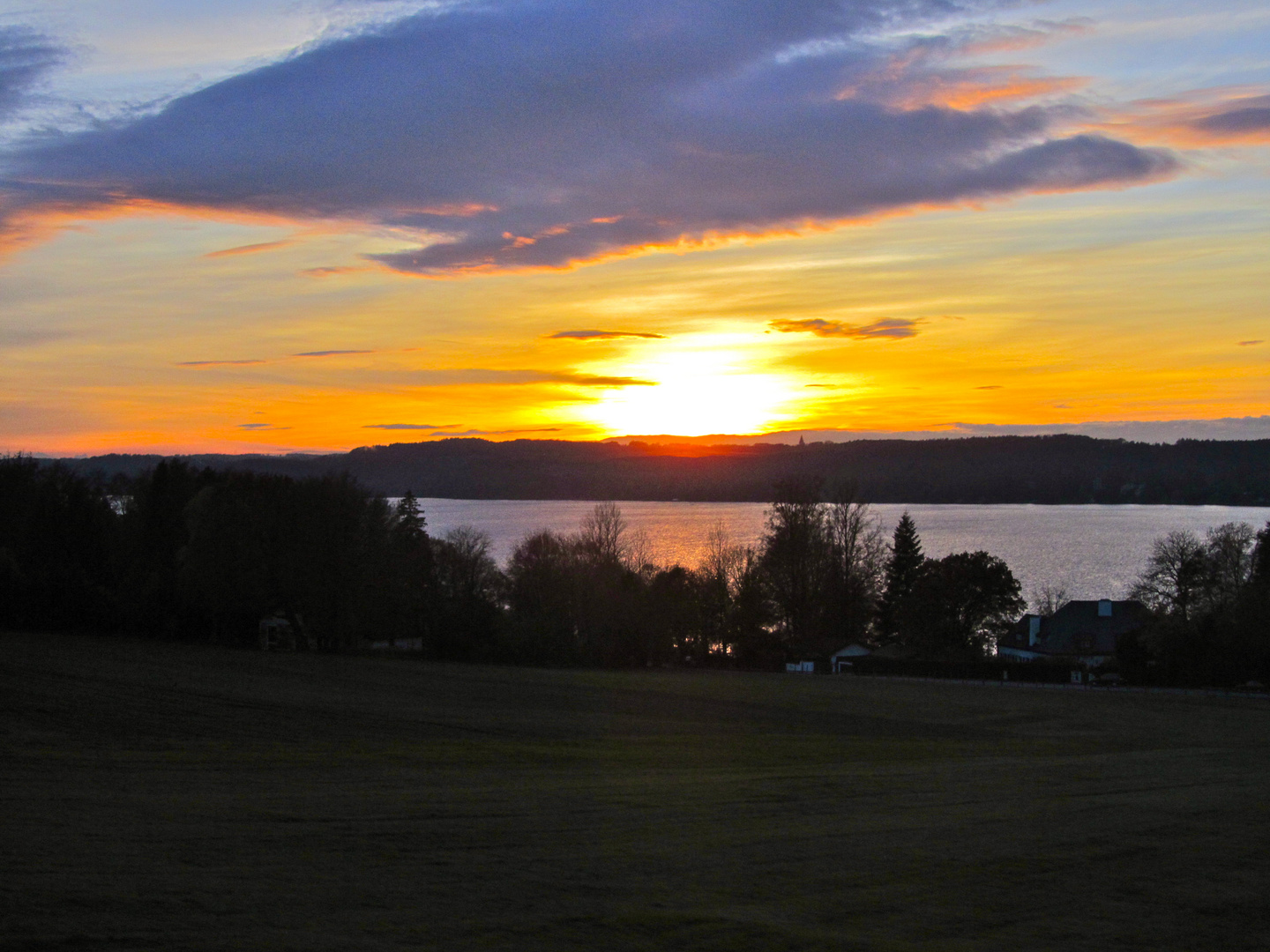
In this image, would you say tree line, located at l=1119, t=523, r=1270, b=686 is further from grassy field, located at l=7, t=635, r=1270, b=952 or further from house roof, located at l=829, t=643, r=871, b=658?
grassy field, located at l=7, t=635, r=1270, b=952

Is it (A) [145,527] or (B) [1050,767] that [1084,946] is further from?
(A) [145,527]

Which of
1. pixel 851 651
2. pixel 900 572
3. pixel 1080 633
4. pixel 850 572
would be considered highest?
pixel 900 572

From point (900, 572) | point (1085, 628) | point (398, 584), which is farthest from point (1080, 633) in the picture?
point (398, 584)

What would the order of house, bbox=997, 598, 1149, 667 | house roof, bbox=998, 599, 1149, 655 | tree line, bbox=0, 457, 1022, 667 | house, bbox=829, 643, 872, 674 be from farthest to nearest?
house, bbox=829, 643, 872, 674, house roof, bbox=998, 599, 1149, 655, house, bbox=997, 598, 1149, 667, tree line, bbox=0, 457, 1022, 667

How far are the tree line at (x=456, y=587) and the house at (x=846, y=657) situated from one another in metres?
1.16

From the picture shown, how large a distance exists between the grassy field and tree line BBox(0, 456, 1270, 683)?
25394mm

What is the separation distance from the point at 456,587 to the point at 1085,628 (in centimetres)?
3670

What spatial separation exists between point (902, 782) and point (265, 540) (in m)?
43.3

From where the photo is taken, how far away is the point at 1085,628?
191 feet

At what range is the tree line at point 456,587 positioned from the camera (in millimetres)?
54281

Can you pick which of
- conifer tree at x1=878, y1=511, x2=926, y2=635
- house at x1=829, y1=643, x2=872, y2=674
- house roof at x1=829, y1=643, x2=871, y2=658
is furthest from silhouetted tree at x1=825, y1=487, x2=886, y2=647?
house at x1=829, y1=643, x2=872, y2=674

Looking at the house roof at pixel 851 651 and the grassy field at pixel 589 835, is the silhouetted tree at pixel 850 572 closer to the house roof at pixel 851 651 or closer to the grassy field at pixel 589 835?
the house roof at pixel 851 651

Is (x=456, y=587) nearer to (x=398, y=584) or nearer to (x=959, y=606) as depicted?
(x=398, y=584)

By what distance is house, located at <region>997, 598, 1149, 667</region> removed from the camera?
56.5 metres
